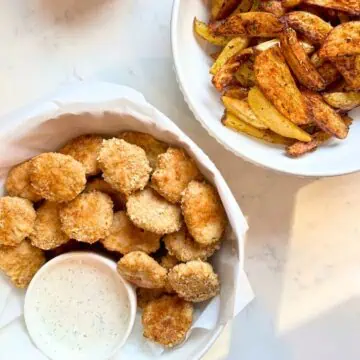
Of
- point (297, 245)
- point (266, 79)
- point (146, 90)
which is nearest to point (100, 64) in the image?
point (146, 90)

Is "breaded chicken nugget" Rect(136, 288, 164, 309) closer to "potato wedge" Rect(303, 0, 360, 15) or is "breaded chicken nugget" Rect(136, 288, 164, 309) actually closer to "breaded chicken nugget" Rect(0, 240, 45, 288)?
"breaded chicken nugget" Rect(0, 240, 45, 288)

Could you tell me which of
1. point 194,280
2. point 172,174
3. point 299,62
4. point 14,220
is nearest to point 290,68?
point 299,62

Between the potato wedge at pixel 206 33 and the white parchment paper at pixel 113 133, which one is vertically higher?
the potato wedge at pixel 206 33

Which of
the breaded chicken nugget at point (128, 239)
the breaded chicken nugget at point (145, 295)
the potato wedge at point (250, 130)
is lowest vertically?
the breaded chicken nugget at point (145, 295)

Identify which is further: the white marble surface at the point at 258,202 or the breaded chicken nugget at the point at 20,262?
the white marble surface at the point at 258,202

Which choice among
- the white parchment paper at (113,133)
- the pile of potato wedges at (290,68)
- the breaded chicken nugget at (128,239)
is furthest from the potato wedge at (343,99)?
the breaded chicken nugget at (128,239)

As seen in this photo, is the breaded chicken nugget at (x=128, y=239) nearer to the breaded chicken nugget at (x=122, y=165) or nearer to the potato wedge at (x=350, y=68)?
the breaded chicken nugget at (x=122, y=165)

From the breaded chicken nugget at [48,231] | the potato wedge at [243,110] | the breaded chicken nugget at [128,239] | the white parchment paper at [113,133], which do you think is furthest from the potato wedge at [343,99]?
the breaded chicken nugget at [48,231]

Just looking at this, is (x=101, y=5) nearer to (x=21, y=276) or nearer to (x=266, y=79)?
(x=266, y=79)
